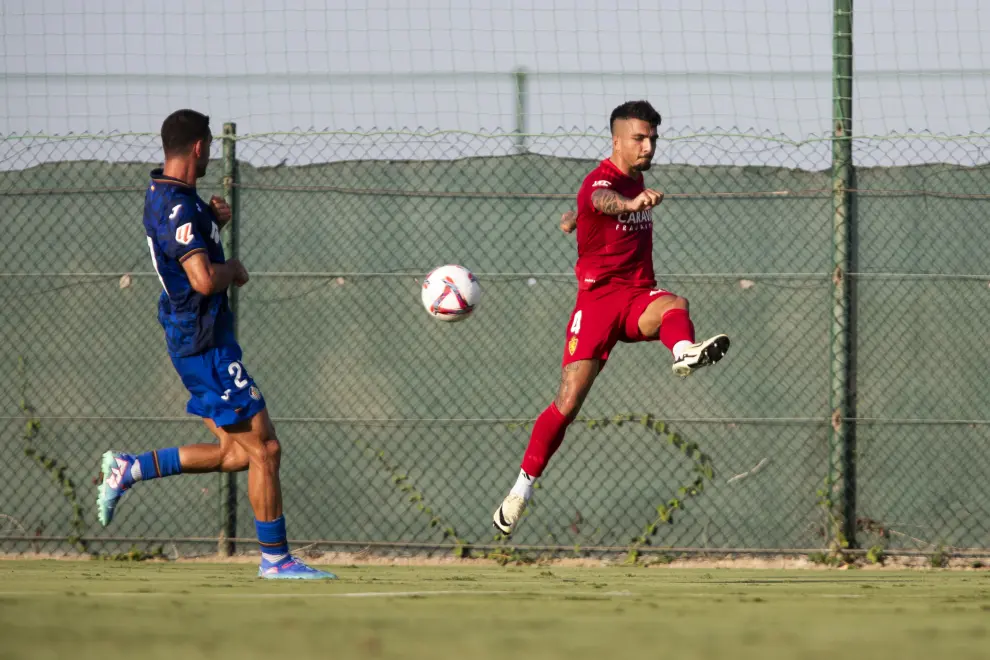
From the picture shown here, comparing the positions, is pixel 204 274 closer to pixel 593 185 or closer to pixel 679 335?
pixel 593 185

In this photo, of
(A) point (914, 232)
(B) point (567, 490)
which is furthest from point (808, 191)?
(B) point (567, 490)

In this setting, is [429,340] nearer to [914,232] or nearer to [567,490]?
[567,490]

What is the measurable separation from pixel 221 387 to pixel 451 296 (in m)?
1.62

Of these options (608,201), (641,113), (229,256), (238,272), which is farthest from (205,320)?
(229,256)

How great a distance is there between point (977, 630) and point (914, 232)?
5.47 m

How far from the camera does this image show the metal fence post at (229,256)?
912cm

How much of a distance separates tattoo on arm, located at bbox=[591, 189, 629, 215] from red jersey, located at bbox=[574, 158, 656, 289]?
0.96ft

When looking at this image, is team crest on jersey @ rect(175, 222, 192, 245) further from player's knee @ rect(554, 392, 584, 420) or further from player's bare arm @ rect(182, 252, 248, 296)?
player's knee @ rect(554, 392, 584, 420)

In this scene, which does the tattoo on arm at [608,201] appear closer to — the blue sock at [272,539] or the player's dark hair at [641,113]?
the player's dark hair at [641,113]

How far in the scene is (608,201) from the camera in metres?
6.52

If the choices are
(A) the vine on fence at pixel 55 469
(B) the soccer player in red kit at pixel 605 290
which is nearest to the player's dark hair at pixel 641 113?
(B) the soccer player in red kit at pixel 605 290

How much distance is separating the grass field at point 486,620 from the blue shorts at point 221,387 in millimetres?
799

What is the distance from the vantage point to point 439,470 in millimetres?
8992

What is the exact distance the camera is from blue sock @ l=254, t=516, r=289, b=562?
641 cm
